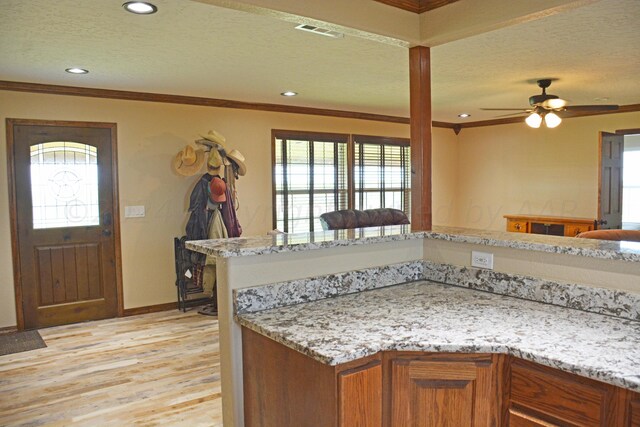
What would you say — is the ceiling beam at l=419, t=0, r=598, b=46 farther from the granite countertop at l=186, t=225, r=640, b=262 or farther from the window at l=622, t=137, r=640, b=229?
the window at l=622, t=137, r=640, b=229

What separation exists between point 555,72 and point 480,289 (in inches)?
121

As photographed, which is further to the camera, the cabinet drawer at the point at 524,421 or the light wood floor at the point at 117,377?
Result: the light wood floor at the point at 117,377

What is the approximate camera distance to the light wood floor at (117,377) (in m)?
3.09

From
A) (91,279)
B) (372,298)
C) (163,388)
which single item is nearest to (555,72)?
(372,298)

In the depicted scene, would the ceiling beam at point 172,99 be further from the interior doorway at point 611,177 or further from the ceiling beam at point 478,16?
the ceiling beam at point 478,16

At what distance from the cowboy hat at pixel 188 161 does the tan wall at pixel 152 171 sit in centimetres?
23

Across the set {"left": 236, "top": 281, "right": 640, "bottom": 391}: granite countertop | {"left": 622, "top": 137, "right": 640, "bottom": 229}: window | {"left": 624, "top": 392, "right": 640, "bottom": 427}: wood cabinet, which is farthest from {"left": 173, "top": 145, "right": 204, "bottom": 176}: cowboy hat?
{"left": 622, "top": 137, "right": 640, "bottom": 229}: window

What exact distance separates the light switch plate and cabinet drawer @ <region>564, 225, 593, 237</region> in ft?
17.8

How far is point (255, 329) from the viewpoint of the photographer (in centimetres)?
184

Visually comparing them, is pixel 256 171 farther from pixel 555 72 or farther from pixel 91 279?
pixel 555 72

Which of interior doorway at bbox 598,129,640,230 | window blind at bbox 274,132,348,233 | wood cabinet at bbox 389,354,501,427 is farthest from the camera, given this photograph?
window blind at bbox 274,132,348,233

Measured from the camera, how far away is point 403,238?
2486mm

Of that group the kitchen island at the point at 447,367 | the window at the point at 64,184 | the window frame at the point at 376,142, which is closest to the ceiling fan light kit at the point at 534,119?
the window frame at the point at 376,142

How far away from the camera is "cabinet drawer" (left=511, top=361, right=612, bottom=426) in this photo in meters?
1.40
